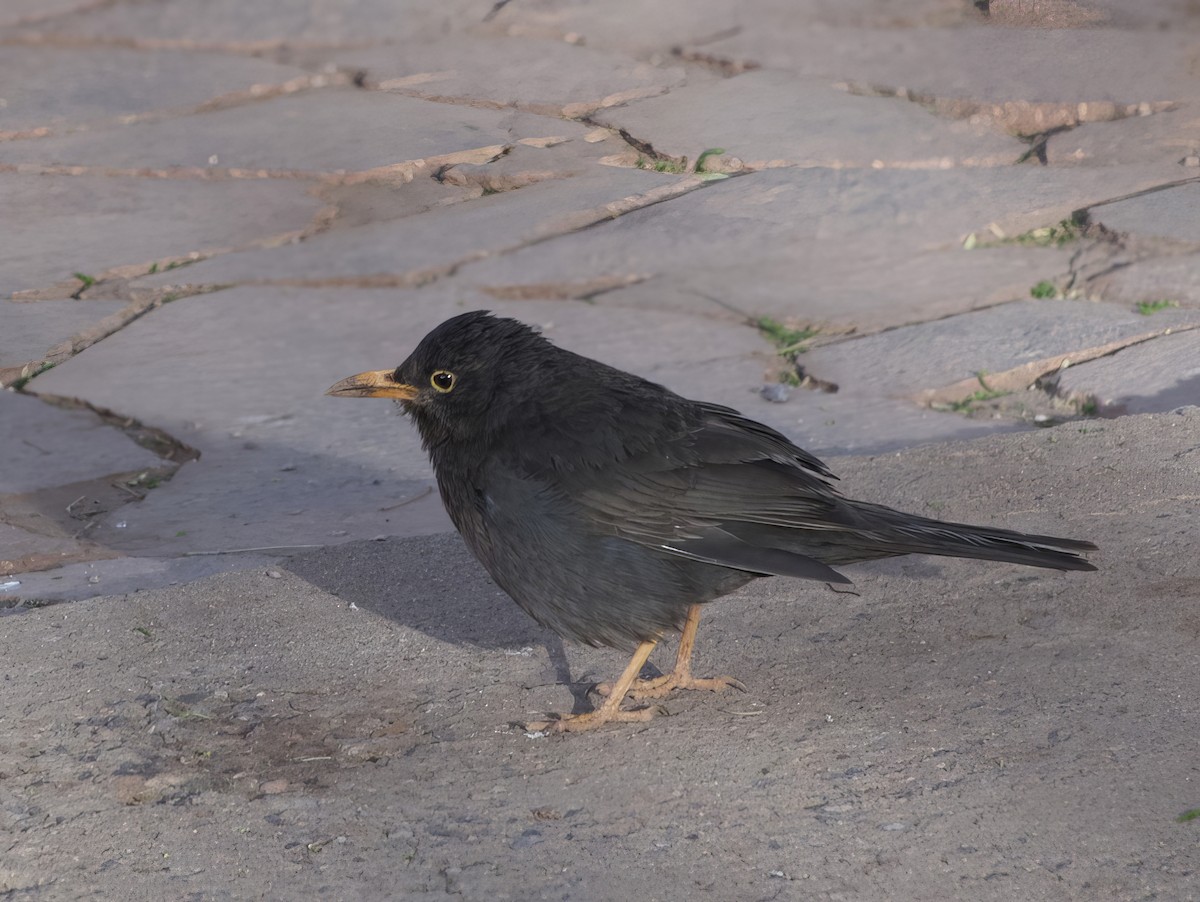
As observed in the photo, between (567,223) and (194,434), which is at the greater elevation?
(567,223)

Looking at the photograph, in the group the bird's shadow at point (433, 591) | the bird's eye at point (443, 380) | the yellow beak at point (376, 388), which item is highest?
the bird's eye at point (443, 380)

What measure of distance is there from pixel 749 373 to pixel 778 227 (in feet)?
3.81

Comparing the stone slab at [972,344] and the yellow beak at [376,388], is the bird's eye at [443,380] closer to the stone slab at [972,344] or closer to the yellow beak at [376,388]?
the yellow beak at [376,388]

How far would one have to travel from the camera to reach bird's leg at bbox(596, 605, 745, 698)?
3.38m

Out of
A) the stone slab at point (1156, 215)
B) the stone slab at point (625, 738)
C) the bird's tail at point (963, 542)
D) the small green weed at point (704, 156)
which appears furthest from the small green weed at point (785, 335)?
the bird's tail at point (963, 542)

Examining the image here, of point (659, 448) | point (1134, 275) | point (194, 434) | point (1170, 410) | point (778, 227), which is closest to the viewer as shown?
point (659, 448)

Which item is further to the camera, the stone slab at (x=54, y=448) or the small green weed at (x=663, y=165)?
the small green weed at (x=663, y=165)

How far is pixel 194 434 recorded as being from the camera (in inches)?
213

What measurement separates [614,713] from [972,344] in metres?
3.10

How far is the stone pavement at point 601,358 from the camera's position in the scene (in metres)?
2.76

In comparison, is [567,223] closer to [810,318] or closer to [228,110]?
[810,318]

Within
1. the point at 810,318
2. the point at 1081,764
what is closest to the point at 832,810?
the point at 1081,764

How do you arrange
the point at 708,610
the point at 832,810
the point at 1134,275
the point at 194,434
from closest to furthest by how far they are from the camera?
the point at 832,810, the point at 708,610, the point at 194,434, the point at 1134,275

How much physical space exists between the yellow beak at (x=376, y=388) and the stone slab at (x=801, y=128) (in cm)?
237
